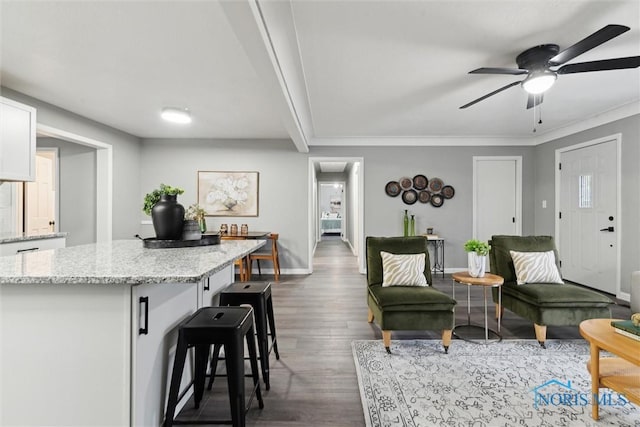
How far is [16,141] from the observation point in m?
2.96

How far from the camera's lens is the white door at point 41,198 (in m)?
4.73

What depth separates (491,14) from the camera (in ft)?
6.73

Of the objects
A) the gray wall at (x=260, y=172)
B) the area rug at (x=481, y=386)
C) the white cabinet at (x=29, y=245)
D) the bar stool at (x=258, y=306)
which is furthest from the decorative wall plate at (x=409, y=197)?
the white cabinet at (x=29, y=245)

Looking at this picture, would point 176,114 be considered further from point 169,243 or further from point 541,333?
point 541,333

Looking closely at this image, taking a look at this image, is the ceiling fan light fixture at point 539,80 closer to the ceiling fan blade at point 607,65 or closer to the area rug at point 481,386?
the ceiling fan blade at point 607,65

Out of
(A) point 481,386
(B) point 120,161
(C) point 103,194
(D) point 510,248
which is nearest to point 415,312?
(A) point 481,386

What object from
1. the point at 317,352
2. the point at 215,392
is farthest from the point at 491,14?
Answer: the point at 215,392

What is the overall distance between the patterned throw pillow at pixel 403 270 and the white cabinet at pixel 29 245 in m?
3.40

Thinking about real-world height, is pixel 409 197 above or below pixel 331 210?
above

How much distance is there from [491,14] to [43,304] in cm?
295

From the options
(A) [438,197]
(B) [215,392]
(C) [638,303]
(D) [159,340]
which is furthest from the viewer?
(A) [438,197]

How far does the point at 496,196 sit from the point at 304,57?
14.8 feet

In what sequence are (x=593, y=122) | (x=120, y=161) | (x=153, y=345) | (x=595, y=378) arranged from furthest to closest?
(x=120, y=161)
(x=593, y=122)
(x=595, y=378)
(x=153, y=345)

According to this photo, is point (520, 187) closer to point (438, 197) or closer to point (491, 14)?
point (438, 197)
